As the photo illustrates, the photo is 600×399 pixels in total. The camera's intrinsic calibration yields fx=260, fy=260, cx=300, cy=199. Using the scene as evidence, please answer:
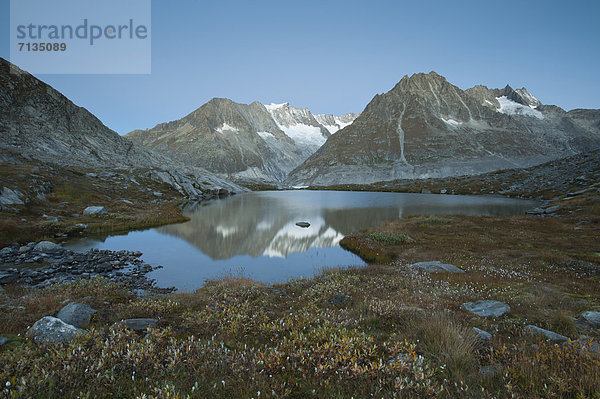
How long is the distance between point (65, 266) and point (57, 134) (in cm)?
10998

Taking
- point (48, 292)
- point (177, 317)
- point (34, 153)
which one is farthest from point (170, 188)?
point (177, 317)

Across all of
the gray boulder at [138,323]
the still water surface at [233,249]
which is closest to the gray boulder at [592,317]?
the gray boulder at [138,323]

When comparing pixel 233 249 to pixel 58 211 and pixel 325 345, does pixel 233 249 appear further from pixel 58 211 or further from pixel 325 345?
pixel 58 211

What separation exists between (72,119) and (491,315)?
148346 mm

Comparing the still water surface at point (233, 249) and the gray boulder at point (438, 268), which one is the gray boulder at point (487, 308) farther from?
the still water surface at point (233, 249)

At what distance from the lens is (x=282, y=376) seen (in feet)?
16.4

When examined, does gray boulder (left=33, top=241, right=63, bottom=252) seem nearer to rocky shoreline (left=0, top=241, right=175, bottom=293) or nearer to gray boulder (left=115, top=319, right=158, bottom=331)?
rocky shoreline (left=0, top=241, right=175, bottom=293)

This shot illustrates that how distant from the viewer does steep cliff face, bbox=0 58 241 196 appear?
3177 inches

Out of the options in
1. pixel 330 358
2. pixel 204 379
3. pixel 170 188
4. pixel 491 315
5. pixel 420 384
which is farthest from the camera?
pixel 170 188

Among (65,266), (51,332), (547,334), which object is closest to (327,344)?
(547,334)

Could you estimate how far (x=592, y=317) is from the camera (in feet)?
26.6

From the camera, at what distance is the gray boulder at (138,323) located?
7748mm

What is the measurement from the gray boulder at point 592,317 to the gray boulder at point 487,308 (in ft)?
6.25

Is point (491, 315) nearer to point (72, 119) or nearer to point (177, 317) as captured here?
point (177, 317)
